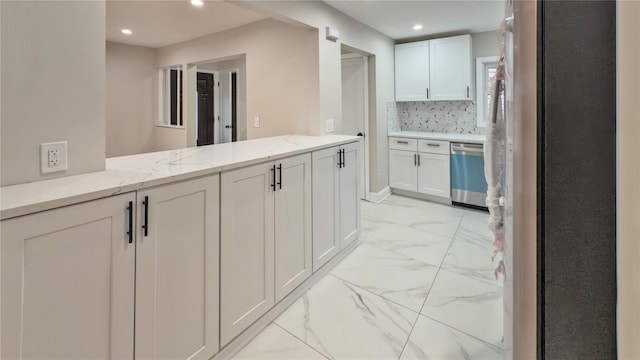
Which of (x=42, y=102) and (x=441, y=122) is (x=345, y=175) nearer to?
(x=42, y=102)

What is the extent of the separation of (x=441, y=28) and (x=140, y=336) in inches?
184

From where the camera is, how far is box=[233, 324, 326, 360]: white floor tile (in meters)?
1.82

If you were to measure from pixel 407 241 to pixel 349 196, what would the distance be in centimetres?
87

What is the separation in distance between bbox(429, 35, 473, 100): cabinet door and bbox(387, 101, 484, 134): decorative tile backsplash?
361 millimetres

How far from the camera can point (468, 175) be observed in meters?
4.45

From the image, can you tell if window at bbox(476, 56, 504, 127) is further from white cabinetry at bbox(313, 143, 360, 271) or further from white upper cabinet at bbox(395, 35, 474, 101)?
white cabinetry at bbox(313, 143, 360, 271)

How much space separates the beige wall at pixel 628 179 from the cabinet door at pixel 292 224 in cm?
179

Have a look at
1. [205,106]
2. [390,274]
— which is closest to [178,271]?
[390,274]

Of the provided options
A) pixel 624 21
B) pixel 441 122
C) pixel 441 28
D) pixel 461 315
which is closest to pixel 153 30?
pixel 441 28

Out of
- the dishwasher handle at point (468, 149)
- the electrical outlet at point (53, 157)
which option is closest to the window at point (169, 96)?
the dishwasher handle at point (468, 149)

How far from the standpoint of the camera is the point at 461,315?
7.14 feet

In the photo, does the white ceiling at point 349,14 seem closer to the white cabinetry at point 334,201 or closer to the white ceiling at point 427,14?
the white ceiling at point 427,14

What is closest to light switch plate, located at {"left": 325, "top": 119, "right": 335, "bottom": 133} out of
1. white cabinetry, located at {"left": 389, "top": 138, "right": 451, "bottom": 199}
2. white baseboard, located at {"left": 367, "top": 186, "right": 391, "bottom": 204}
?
white baseboard, located at {"left": 367, "top": 186, "right": 391, "bottom": 204}

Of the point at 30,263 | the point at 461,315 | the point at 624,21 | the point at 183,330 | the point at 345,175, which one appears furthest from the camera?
the point at 345,175
